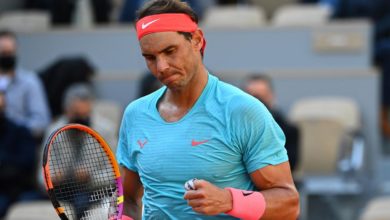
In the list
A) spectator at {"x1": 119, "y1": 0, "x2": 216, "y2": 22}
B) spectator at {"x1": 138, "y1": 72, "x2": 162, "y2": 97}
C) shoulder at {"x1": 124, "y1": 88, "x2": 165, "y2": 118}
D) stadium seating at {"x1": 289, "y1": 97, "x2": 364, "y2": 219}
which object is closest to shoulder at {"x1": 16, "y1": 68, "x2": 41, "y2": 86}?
spectator at {"x1": 138, "y1": 72, "x2": 162, "y2": 97}

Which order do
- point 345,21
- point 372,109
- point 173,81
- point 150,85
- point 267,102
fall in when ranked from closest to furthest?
point 173,81 < point 267,102 < point 150,85 < point 372,109 < point 345,21

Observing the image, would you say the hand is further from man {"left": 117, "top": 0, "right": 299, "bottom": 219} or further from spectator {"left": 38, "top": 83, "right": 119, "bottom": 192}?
spectator {"left": 38, "top": 83, "right": 119, "bottom": 192}

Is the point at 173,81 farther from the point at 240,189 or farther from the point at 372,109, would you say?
the point at 372,109

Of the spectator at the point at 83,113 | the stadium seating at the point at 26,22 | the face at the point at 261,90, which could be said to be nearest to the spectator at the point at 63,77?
the spectator at the point at 83,113

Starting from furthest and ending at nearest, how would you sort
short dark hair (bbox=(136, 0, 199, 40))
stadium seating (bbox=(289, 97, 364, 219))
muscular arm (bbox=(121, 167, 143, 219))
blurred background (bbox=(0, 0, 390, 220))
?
stadium seating (bbox=(289, 97, 364, 219)) → blurred background (bbox=(0, 0, 390, 220)) → muscular arm (bbox=(121, 167, 143, 219)) → short dark hair (bbox=(136, 0, 199, 40))

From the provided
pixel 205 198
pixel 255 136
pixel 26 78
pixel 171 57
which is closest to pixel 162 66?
pixel 171 57

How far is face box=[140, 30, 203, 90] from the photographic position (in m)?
3.61

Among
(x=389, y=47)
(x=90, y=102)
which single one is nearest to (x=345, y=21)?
(x=389, y=47)

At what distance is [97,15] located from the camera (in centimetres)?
1167

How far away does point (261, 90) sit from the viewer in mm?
8359

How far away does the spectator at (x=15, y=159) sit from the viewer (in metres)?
8.57

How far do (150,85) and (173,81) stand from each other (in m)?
5.31

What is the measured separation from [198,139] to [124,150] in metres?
0.43

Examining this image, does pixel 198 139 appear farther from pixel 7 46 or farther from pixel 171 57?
pixel 7 46
